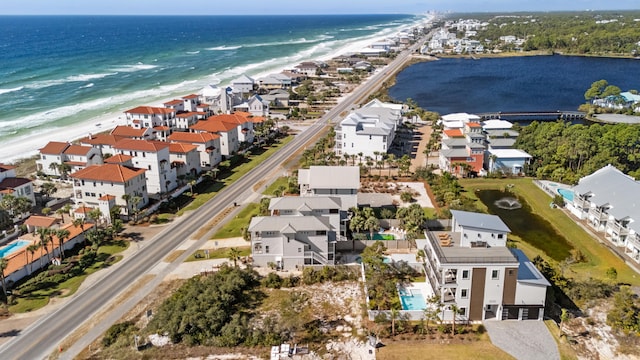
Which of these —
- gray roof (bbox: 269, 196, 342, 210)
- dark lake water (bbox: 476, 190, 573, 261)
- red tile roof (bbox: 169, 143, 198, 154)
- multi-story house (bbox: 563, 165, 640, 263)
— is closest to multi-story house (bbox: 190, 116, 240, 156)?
red tile roof (bbox: 169, 143, 198, 154)

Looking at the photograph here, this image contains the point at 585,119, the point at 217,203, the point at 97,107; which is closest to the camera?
the point at 217,203

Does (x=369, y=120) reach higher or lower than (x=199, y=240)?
higher

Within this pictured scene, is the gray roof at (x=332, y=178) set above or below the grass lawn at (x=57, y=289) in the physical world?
above

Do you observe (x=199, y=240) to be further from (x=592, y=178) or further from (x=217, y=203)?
(x=592, y=178)

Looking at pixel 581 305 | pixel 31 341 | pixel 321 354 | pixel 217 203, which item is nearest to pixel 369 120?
pixel 217 203

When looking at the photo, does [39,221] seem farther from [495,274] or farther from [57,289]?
[495,274]

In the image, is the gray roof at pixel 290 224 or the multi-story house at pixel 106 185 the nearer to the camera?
the gray roof at pixel 290 224

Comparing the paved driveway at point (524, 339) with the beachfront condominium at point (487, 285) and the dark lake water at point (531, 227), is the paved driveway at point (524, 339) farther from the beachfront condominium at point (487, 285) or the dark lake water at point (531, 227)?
the dark lake water at point (531, 227)

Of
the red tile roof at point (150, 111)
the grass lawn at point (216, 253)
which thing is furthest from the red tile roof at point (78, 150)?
the grass lawn at point (216, 253)
